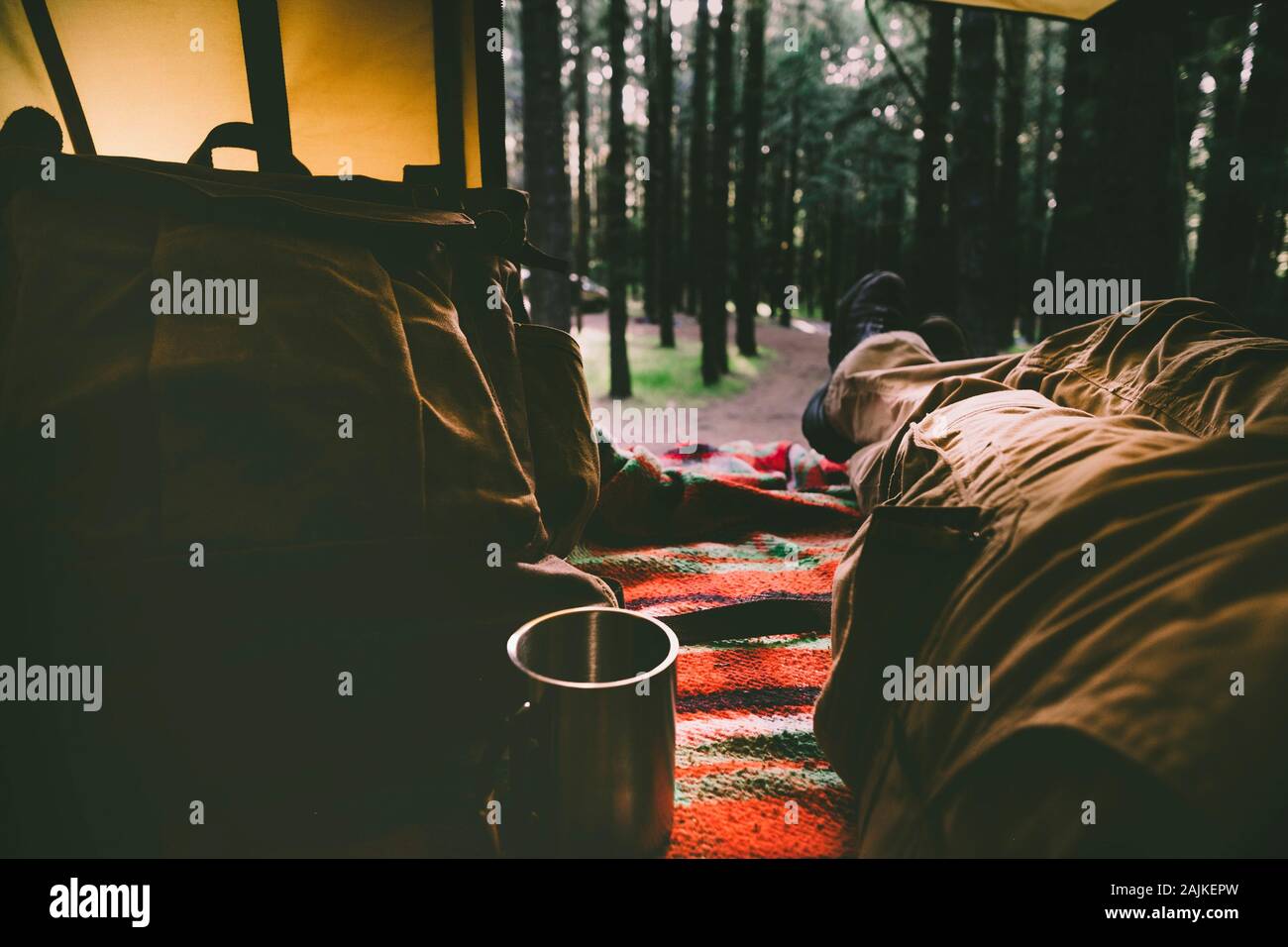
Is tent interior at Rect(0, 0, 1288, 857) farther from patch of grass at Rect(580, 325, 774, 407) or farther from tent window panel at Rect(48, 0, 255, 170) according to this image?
patch of grass at Rect(580, 325, 774, 407)

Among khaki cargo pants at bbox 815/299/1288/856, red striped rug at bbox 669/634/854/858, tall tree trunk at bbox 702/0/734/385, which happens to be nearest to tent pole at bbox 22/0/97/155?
red striped rug at bbox 669/634/854/858

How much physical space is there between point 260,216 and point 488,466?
0.48 meters

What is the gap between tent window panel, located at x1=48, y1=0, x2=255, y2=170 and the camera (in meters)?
1.59

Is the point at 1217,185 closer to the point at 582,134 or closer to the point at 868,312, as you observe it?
the point at 868,312

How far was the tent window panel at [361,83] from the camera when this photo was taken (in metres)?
1.74

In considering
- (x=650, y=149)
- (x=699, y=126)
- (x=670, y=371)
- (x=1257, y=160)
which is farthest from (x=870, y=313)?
(x=699, y=126)

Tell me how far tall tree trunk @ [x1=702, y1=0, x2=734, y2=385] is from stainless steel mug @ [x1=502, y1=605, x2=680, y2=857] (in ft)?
30.6

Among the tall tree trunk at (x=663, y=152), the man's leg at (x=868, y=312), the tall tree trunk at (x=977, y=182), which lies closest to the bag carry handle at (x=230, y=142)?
the man's leg at (x=868, y=312)

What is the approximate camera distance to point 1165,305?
134 centimetres

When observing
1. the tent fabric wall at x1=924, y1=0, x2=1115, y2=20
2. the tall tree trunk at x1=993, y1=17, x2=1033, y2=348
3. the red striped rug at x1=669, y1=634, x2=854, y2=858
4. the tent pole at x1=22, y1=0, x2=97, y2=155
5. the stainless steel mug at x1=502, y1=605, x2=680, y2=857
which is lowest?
the red striped rug at x1=669, y1=634, x2=854, y2=858

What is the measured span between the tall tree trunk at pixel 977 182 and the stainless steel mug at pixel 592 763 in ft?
18.5

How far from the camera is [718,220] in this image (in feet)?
32.0

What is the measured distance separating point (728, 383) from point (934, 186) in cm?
508
